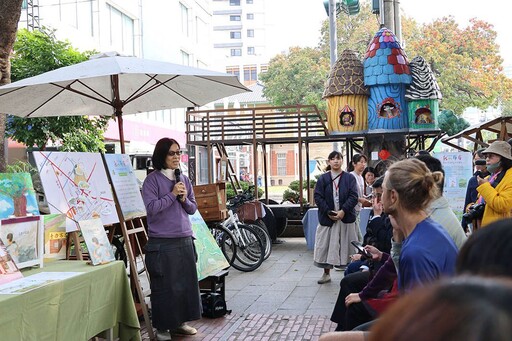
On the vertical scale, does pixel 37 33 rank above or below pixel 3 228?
above

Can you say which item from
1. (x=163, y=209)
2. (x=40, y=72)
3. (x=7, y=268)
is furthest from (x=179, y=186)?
(x=40, y=72)

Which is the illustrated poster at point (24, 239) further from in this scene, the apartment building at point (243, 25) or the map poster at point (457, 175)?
the apartment building at point (243, 25)

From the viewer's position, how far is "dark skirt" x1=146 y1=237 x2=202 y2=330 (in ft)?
17.8

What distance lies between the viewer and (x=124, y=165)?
5961 mm

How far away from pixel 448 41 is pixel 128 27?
15381 millimetres

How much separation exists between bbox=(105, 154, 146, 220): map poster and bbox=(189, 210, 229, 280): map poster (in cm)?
100

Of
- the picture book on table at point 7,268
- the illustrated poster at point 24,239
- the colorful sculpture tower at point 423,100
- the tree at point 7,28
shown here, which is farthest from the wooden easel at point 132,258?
the colorful sculpture tower at point 423,100

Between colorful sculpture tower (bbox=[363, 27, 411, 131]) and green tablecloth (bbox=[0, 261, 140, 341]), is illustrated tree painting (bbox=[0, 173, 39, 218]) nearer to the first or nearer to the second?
green tablecloth (bbox=[0, 261, 140, 341])

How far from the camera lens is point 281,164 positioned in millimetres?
55312

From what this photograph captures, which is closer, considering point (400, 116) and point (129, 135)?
point (400, 116)

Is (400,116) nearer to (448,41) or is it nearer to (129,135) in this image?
(129,135)

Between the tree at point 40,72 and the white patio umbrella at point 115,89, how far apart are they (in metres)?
5.59

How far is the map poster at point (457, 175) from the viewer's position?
8953mm

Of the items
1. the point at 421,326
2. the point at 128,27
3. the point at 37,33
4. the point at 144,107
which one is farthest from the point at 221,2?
the point at 421,326
